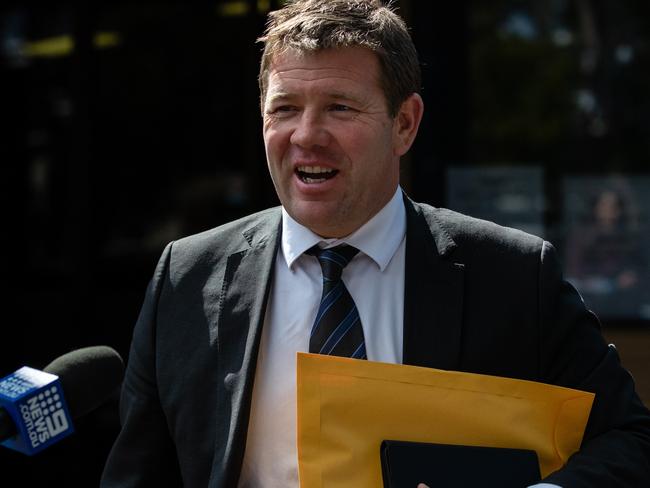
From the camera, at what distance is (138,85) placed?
609cm

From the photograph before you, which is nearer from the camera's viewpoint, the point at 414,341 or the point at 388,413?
the point at 388,413

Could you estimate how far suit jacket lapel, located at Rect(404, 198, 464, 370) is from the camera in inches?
82.9

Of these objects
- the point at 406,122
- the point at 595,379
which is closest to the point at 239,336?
the point at 406,122

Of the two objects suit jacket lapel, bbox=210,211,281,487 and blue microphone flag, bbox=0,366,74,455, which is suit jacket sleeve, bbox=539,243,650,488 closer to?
suit jacket lapel, bbox=210,211,281,487

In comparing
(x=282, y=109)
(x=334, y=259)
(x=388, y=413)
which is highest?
(x=282, y=109)

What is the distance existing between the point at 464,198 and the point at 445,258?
255 cm

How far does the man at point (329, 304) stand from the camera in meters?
2.12

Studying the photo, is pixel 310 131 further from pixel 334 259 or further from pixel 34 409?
pixel 34 409

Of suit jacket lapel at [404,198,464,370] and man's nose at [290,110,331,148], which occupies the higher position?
man's nose at [290,110,331,148]

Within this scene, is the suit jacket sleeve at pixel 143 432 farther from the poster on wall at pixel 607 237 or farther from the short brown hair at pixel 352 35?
the poster on wall at pixel 607 237

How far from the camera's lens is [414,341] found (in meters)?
2.12

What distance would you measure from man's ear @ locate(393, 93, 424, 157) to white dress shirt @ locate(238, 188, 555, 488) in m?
0.13

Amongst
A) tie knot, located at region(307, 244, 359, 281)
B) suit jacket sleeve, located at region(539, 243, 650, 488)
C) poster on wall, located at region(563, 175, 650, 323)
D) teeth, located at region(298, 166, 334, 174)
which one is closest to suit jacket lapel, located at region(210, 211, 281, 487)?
tie knot, located at region(307, 244, 359, 281)

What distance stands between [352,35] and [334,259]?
478 millimetres
